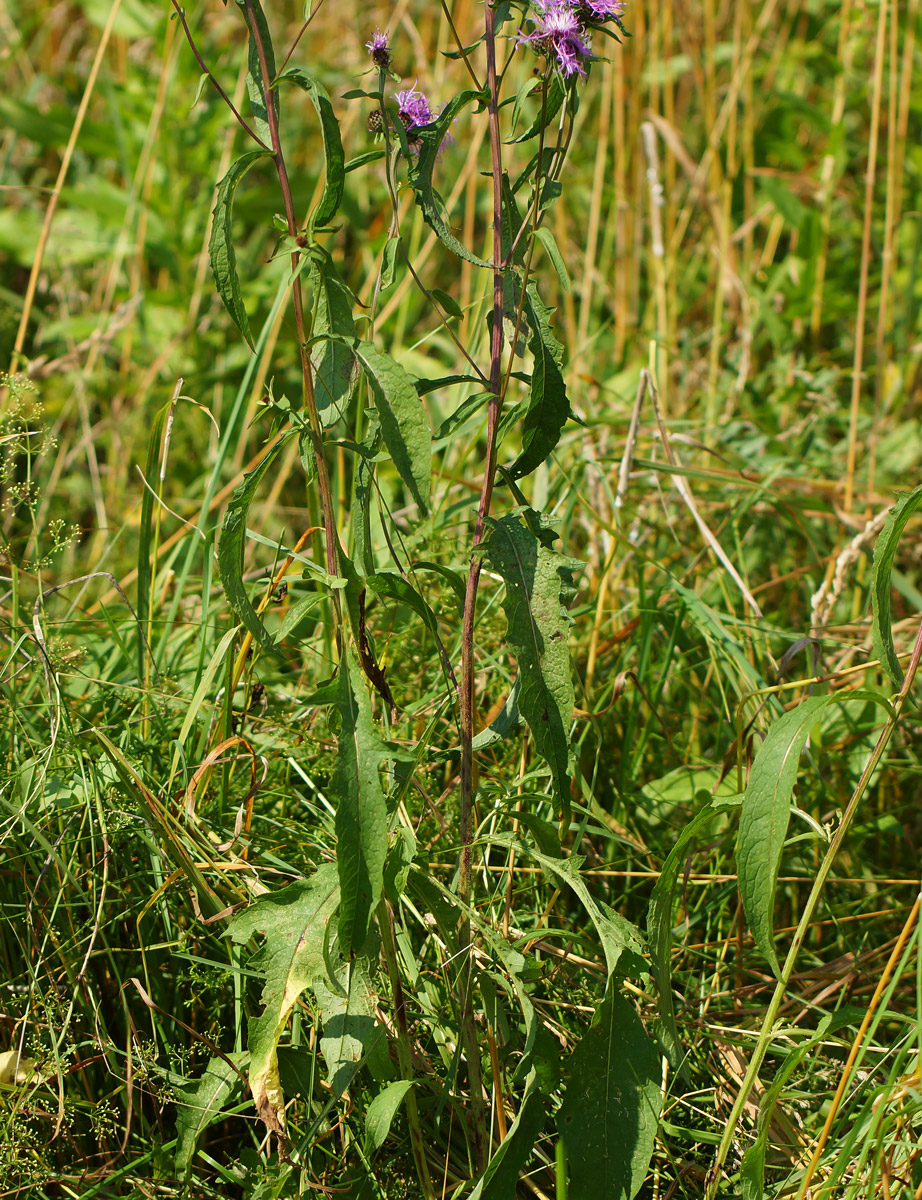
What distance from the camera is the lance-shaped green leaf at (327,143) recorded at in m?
0.90

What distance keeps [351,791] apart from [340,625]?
0.54 ft

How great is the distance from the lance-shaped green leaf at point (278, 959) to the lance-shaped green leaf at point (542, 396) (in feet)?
1.50

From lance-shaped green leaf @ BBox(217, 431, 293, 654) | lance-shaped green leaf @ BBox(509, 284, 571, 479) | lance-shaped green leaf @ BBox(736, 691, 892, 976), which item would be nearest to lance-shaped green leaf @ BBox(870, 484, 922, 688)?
lance-shaped green leaf @ BBox(736, 691, 892, 976)

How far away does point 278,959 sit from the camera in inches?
38.6

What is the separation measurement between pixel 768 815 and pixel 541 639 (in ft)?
0.85

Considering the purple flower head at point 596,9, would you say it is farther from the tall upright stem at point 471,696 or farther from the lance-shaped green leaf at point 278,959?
the lance-shaped green leaf at point 278,959

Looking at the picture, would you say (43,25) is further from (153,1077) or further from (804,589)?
(153,1077)

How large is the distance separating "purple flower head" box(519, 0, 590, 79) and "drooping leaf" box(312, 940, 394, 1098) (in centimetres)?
81

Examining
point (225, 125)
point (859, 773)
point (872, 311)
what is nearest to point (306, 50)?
point (225, 125)

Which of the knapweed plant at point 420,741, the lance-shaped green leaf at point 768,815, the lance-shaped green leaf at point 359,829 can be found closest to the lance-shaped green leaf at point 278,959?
the knapweed plant at point 420,741

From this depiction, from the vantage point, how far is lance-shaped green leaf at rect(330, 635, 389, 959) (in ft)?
2.86

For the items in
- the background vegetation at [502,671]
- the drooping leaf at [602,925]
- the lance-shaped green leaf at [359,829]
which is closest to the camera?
the lance-shaped green leaf at [359,829]

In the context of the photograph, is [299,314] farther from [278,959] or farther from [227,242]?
[278,959]

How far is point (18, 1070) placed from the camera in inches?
43.8
